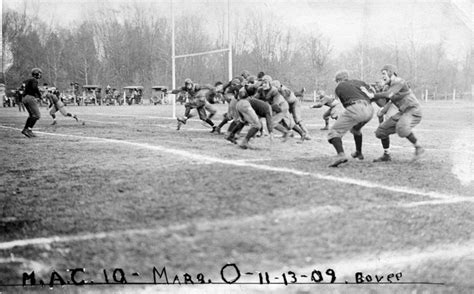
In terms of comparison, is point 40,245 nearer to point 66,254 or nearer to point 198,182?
point 66,254

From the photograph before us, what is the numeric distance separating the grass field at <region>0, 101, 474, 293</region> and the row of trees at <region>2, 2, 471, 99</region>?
0.46 metres

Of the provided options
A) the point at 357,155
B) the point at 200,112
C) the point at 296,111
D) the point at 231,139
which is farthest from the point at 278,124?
the point at 357,155

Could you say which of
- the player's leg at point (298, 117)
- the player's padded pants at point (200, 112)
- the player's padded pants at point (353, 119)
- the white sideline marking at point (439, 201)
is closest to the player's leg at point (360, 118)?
the player's padded pants at point (353, 119)

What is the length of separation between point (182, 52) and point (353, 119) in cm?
134

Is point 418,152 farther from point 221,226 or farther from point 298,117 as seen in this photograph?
point 298,117

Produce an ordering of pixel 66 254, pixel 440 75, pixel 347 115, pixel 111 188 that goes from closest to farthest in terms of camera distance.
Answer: pixel 66 254, pixel 111 188, pixel 440 75, pixel 347 115

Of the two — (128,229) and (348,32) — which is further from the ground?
(348,32)

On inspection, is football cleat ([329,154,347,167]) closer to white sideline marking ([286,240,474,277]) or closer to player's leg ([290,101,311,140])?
white sideline marking ([286,240,474,277])

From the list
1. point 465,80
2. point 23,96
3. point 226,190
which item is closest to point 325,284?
point 226,190

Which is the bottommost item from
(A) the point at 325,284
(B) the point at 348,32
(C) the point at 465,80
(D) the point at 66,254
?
(A) the point at 325,284

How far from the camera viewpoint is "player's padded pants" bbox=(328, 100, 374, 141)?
Result: 10.0 feet

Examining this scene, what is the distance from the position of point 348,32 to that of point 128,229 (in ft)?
5.46

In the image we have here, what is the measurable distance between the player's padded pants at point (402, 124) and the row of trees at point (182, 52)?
39cm

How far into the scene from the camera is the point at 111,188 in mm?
2100
